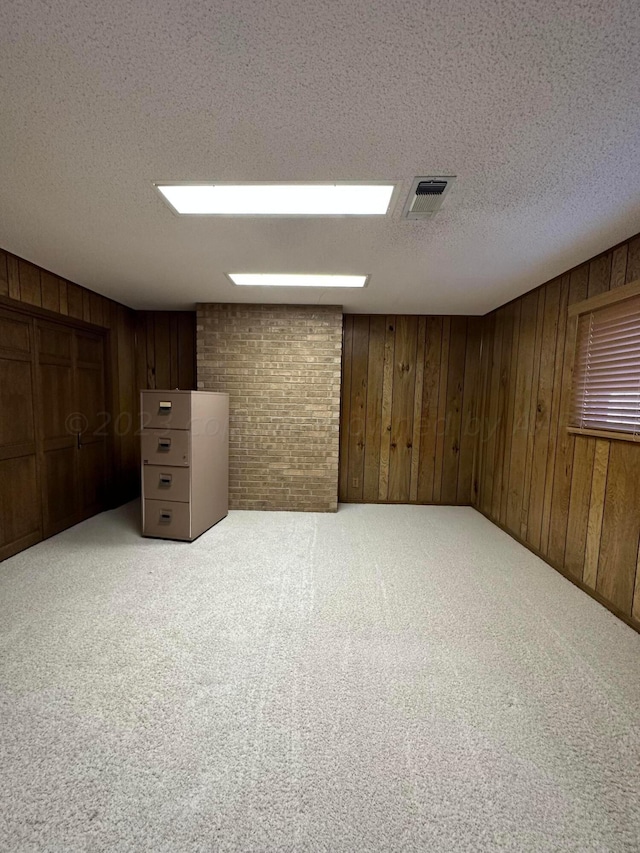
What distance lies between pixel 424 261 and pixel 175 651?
9.28 feet

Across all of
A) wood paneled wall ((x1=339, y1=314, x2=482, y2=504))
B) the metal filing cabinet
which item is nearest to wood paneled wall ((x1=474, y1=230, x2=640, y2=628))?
wood paneled wall ((x1=339, y1=314, x2=482, y2=504))

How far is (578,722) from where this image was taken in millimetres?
1372

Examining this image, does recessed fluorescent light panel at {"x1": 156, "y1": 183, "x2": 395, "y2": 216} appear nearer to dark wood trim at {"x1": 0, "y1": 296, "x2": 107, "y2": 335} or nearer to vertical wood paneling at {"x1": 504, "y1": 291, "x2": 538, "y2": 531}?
dark wood trim at {"x1": 0, "y1": 296, "x2": 107, "y2": 335}

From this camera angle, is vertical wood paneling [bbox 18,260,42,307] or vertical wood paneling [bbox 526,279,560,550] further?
vertical wood paneling [bbox 526,279,560,550]

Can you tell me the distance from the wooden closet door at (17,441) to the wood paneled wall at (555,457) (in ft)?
13.9

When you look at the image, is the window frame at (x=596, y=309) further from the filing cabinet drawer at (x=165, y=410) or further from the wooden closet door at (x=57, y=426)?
the wooden closet door at (x=57, y=426)

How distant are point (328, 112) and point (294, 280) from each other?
6.11 feet

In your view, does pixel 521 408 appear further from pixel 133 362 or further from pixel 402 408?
pixel 133 362

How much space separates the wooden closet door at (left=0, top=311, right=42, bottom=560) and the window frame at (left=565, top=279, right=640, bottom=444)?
426cm

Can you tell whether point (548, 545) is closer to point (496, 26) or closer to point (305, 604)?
point (305, 604)

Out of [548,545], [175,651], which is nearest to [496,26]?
[175,651]

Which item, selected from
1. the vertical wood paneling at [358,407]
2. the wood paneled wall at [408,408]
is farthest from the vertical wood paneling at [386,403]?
the vertical wood paneling at [358,407]

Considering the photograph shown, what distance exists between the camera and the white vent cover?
1.51 metres

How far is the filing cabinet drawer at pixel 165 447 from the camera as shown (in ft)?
9.46
